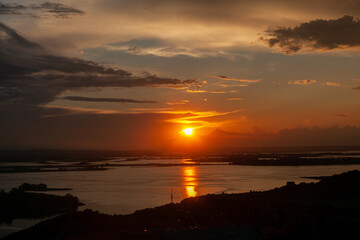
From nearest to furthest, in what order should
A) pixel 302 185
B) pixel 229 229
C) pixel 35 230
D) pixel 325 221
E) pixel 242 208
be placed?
pixel 229 229, pixel 325 221, pixel 35 230, pixel 242 208, pixel 302 185

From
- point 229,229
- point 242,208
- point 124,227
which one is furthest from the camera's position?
point 242,208

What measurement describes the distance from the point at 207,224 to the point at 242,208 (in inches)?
161

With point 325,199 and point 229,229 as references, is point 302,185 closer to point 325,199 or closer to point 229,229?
point 325,199

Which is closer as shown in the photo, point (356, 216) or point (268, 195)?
point (356, 216)

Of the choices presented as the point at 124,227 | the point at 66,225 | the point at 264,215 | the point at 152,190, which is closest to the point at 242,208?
the point at 264,215

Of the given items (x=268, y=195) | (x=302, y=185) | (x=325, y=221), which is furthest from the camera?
(x=302, y=185)

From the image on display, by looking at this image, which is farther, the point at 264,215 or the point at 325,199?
the point at 325,199

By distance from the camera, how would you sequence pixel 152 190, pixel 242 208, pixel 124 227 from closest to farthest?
pixel 124 227, pixel 242 208, pixel 152 190

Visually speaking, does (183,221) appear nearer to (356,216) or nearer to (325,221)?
(325,221)

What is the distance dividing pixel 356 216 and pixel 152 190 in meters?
31.8

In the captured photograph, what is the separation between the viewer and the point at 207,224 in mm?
20625

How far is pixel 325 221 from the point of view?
60.3ft

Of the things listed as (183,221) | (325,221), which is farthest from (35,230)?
(325,221)

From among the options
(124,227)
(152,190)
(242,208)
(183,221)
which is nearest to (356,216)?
(242,208)
